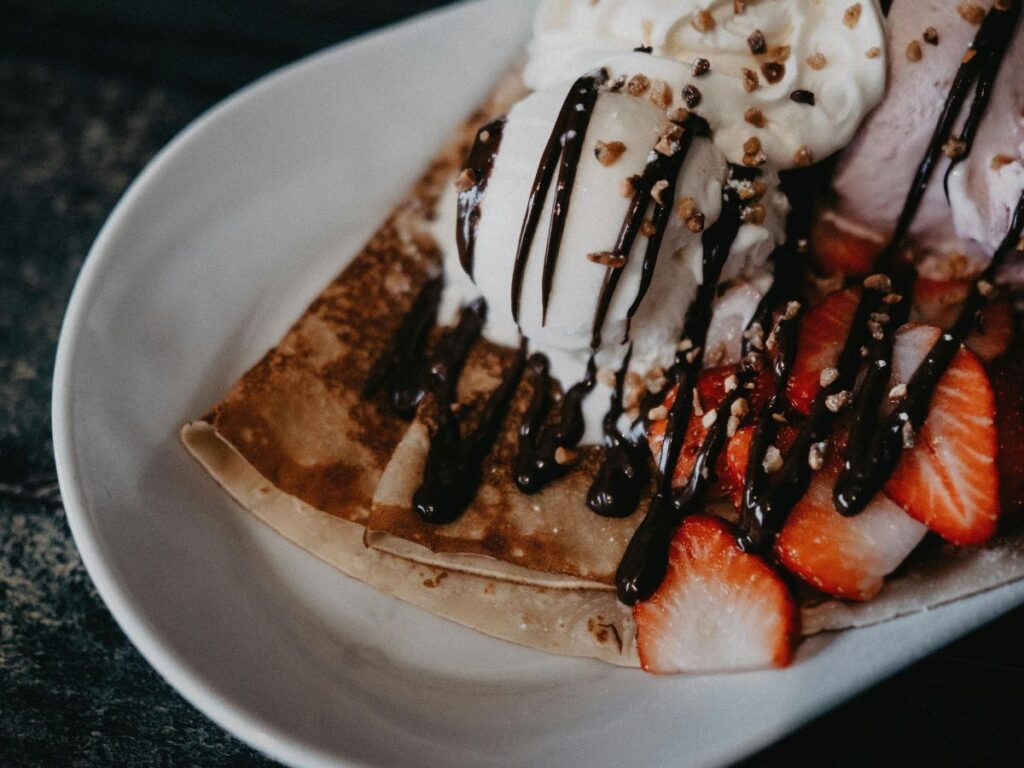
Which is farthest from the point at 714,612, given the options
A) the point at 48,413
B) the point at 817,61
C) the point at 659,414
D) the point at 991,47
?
the point at 48,413

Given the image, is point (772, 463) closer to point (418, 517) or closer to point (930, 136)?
point (418, 517)

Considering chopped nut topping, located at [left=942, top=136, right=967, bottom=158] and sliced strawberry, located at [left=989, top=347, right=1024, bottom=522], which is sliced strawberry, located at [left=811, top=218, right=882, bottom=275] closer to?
chopped nut topping, located at [left=942, top=136, right=967, bottom=158]

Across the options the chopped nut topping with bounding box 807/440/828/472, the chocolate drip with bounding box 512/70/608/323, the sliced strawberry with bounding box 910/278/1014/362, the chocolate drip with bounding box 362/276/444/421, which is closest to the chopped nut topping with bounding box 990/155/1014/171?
the sliced strawberry with bounding box 910/278/1014/362

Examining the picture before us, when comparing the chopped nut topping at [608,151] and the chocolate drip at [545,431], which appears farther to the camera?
the chocolate drip at [545,431]

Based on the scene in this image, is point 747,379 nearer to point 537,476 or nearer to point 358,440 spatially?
point 537,476

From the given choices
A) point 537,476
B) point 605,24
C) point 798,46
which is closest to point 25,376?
point 537,476

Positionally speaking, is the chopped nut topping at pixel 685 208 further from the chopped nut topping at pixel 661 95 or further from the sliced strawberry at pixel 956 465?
the sliced strawberry at pixel 956 465

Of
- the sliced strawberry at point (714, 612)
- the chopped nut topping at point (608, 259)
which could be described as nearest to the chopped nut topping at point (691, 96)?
the chopped nut topping at point (608, 259)
